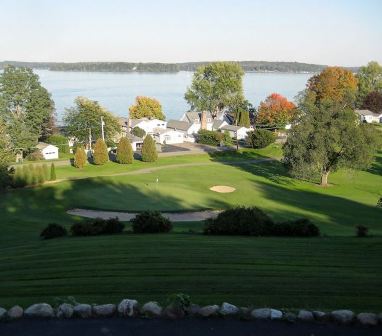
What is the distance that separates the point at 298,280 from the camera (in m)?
12.5

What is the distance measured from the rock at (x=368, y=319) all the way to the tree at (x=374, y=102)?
4098 inches

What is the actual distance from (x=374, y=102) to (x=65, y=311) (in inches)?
4172

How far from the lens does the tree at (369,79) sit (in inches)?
4552

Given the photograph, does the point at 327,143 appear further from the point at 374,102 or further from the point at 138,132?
the point at 374,102

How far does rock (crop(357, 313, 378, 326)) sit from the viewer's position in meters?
9.66

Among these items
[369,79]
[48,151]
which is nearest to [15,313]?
[48,151]

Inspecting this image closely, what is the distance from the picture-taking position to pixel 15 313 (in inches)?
395

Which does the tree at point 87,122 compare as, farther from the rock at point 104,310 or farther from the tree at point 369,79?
the tree at point 369,79

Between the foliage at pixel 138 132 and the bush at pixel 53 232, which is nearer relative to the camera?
the bush at pixel 53 232

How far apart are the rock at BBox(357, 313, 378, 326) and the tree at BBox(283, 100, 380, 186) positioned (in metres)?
36.8

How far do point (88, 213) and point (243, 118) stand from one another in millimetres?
60484

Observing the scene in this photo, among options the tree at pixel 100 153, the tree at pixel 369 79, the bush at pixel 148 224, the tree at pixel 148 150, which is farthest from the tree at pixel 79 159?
the tree at pixel 369 79

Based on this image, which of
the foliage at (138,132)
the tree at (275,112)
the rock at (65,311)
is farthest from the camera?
the tree at (275,112)

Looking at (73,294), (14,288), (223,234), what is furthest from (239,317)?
(223,234)
